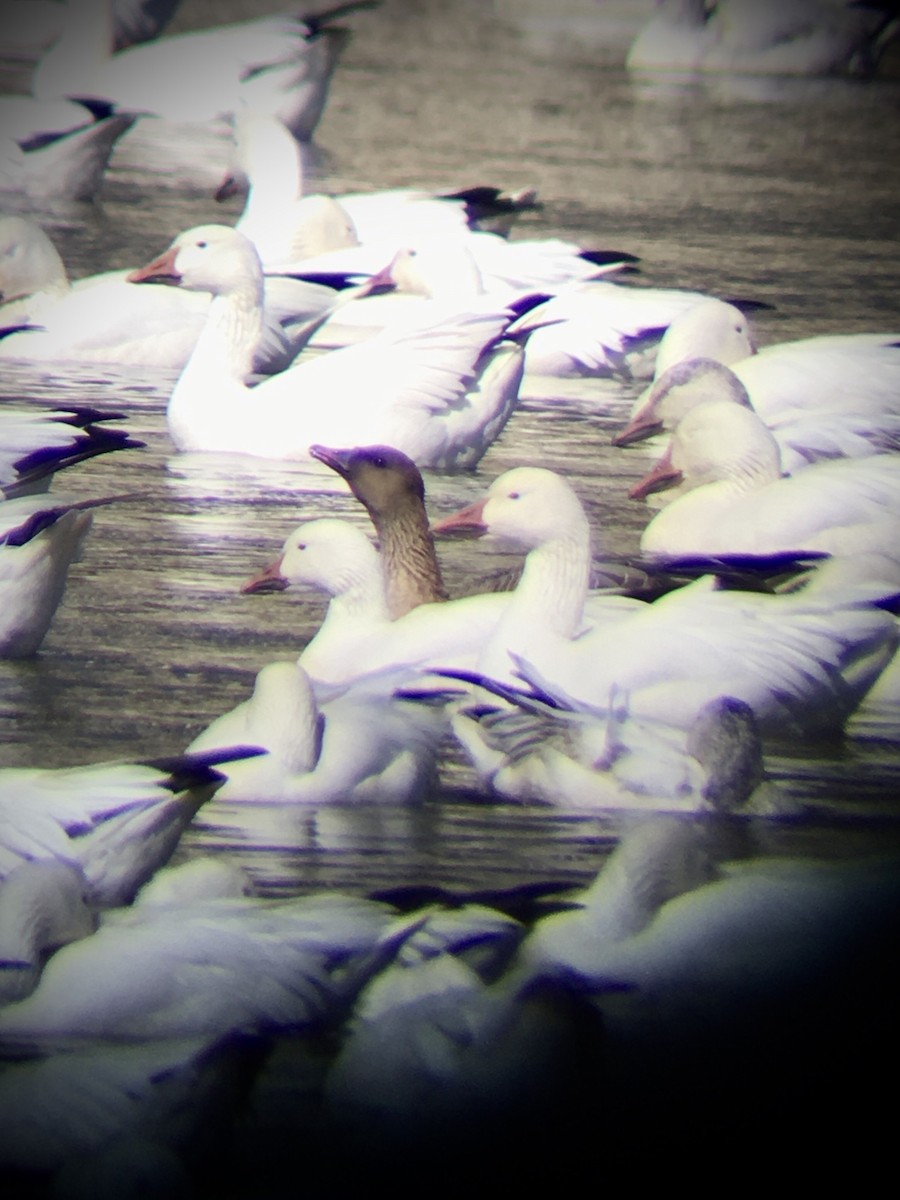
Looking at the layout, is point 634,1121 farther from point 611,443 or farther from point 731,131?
point 731,131

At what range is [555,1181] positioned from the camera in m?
1.37

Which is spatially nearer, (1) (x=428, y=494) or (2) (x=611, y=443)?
(1) (x=428, y=494)

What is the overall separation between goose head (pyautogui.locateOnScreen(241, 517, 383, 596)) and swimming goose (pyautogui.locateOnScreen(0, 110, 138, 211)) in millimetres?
1639

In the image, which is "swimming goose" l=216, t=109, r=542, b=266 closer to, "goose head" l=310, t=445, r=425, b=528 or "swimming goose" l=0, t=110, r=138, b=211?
"swimming goose" l=0, t=110, r=138, b=211

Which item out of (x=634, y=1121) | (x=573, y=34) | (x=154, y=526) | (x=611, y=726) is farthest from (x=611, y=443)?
(x=573, y=34)

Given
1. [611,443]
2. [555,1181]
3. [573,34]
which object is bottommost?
[555,1181]

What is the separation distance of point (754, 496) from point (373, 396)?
18.5 inches

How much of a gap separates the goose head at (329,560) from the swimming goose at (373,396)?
0.36 m

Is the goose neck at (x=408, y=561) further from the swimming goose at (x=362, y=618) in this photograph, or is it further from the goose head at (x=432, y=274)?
the goose head at (x=432, y=274)

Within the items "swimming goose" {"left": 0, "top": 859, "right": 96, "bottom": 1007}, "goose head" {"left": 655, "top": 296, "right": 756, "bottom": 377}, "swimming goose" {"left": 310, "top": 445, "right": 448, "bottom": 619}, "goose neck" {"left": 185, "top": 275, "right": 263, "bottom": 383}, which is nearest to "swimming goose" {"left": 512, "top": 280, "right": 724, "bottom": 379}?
"goose head" {"left": 655, "top": 296, "right": 756, "bottom": 377}

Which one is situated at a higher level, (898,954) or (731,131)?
(731,131)

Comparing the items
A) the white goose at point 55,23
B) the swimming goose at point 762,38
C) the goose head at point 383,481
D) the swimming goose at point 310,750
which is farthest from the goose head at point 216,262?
the swimming goose at point 762,38

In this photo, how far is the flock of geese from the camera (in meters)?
1.39

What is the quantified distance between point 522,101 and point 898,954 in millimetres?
2800
